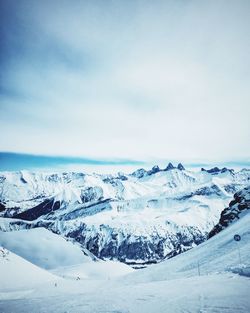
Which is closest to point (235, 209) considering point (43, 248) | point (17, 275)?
point (17, 275)

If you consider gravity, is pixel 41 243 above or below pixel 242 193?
below

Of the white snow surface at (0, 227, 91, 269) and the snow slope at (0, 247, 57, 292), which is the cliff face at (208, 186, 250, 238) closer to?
the snow slope at (0, 247, 57, 292)

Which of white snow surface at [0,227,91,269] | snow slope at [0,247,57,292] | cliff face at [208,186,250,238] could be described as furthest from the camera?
white snow surface at [0,227,91,269]

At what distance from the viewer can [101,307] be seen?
51.7 ft

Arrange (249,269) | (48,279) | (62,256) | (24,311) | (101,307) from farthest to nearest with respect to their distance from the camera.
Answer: (62,256) < (48,279) < (249,269) < (24,311) < (101,307)

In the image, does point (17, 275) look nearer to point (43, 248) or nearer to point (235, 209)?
point (235, 209)

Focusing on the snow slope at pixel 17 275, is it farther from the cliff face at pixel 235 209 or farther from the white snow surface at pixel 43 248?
the white snow surface at pixel 43 248

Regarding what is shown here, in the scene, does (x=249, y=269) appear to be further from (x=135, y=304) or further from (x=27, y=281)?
(x=27, y=281)

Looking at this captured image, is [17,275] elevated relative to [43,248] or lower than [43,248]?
elevated

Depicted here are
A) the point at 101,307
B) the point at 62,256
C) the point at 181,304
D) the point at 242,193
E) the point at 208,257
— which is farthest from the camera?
the point at 62,256

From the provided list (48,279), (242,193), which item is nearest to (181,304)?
(48,279)

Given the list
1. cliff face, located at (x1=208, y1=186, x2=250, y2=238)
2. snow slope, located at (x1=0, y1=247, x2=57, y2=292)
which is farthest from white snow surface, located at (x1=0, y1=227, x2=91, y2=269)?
snow slope, located at (x1=0, y1=247, x2=57, y2=292)

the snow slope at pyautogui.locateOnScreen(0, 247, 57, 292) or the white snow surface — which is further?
the white snow surface

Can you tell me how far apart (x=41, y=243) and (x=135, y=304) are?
529 ft
